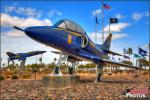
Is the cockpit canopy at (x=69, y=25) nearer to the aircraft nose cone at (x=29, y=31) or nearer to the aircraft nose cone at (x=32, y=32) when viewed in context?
the aircraft nose cone at (x=32, y=32)

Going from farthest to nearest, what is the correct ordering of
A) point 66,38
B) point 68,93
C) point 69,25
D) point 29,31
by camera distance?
point 69,25
point 66,38
point 29,31
point 68,93

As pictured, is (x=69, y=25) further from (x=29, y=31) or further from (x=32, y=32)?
(x=29, y=31)

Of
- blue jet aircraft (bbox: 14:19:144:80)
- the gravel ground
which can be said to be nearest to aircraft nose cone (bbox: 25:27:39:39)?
blue jet aircraft (bbox: 14:19:144:80)

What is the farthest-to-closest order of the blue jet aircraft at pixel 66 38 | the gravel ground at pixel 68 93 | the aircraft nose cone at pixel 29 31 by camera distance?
the blue jet aircraft at pixel 66 38 < the aircraft nose cone at pixel 29 31 < the gravel ground at pixel 68 93

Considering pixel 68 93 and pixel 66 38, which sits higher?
pixel 66 38

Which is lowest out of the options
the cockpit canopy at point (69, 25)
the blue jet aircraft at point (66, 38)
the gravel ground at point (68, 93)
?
the gravel ground at point (68, 93)

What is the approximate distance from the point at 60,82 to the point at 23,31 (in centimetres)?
461

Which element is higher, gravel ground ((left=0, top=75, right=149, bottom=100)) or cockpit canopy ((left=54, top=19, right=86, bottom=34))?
cockpit canopy ((left=54, top=19, right=86, bottom=34))

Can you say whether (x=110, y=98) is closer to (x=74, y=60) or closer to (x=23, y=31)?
(x=23, y=31)

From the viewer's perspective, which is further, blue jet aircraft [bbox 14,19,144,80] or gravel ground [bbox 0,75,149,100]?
blue jet aircraft [bbox 14,19,144,80]

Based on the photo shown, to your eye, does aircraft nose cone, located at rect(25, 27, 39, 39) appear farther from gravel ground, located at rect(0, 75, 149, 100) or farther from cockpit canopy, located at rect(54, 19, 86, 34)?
gravel ground, located at rect(0, 75, 149, 100)

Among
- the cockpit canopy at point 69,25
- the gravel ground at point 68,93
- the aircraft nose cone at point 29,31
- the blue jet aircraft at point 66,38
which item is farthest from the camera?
the cockpit canopy at point 69,25

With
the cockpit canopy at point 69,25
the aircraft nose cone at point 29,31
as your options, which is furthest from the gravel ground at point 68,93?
the cockpit canopy at point 69,25

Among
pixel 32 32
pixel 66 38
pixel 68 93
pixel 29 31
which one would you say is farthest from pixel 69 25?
pixel 68 93
